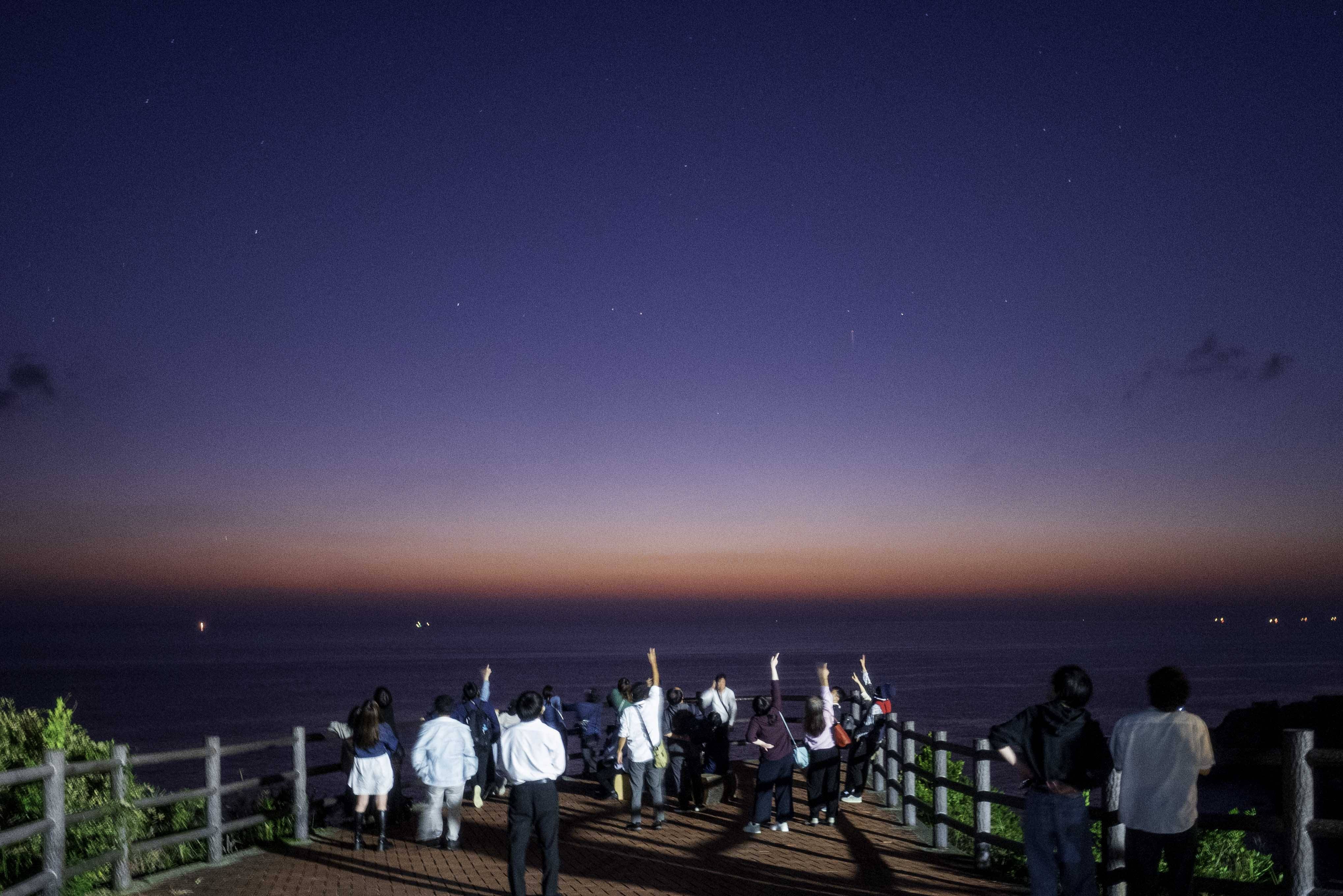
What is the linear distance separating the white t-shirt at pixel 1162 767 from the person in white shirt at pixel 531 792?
13.5ft

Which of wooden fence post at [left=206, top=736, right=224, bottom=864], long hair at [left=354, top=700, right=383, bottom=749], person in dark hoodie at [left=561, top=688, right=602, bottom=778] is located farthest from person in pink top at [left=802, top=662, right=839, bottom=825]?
wooden fence post at [left=206, top=736, right=224, bottom=864]

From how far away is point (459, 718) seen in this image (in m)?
14.3

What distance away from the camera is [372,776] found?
10609 millimetres

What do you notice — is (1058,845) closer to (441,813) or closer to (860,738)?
(441,813)

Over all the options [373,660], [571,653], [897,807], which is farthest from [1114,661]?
[897,807]

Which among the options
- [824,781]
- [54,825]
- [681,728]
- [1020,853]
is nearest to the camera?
[54,825]

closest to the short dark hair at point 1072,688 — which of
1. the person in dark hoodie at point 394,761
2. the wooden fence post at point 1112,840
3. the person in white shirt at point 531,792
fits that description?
the wooden fence post at point 1112,840

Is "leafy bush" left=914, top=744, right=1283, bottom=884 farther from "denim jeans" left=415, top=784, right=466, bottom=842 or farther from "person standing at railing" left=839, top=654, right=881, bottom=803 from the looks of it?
"denim jeans" left=415, top=784, right=466, bottom=842

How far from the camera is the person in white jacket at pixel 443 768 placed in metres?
10.6

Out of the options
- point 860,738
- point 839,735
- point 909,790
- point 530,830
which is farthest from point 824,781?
point 530,830

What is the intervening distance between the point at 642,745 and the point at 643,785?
645 millimetres

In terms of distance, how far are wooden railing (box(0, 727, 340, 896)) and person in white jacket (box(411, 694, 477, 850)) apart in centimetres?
137

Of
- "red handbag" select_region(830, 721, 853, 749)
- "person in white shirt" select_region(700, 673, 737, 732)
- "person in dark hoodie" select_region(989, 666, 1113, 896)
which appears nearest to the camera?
"person in dark hoodie" select_region(989, 666, 1113, 896)

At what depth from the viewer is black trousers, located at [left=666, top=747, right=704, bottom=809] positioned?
44.1 ft
